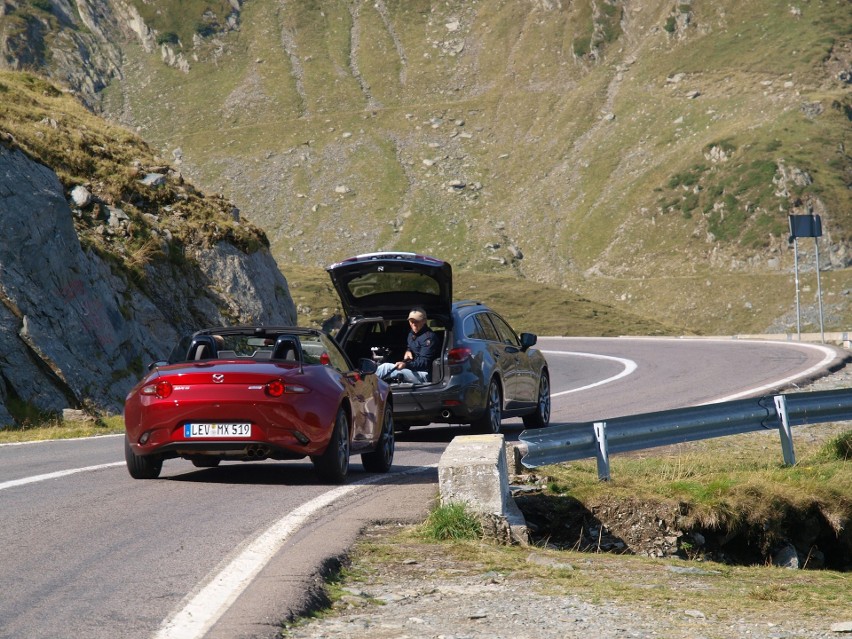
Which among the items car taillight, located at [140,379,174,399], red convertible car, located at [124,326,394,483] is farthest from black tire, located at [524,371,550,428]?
car taillight, located at [140,379,174,399]

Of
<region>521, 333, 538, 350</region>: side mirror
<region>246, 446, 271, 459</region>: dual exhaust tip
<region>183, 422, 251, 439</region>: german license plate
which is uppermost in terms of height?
<region>521, 333, 538, 350</region>: side mirror

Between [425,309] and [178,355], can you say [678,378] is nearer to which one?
[425,309]

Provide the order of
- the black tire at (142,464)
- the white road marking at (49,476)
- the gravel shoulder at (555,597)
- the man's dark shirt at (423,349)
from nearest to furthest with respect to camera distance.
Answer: the gravel shoulder at (555,597)
the white road marking at (49,476)
the black tire at (142,464)
the man's dark shirt at (423,349)

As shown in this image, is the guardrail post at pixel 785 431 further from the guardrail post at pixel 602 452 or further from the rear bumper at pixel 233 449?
the rear bumper at pixel 233 449

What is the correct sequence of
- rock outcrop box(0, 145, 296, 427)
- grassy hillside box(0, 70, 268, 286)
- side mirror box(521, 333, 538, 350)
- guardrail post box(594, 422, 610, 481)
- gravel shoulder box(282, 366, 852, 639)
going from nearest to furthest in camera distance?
gravel shoulder box(282, 366, 852, 639) < guardrail post box(594, 422, 610, 481) < side mirror box(521, 333, 538, 350) < rock outcrop box(0, 145, 296, 427) < grassy hillside box(0, 70, 268, 286)

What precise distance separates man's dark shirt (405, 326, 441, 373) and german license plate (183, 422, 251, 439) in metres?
4.59

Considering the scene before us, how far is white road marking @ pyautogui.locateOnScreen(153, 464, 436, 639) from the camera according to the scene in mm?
5234

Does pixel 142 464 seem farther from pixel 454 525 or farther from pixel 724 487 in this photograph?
pixel 724 487

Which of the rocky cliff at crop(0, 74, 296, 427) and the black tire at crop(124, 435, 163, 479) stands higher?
the rocky cliff at crop(0, 74, 296, 427)

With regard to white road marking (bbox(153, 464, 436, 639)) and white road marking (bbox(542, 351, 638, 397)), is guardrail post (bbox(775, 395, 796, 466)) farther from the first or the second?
white road marking (bbox(542, 351, 638, 397))

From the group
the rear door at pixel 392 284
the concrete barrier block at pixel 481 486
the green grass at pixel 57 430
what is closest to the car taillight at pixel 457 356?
the rear door at pixel 392 284

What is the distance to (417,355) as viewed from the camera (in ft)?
47.1

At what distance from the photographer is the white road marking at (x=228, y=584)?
17.2 ft

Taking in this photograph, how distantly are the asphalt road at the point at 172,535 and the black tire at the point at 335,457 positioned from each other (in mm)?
169
